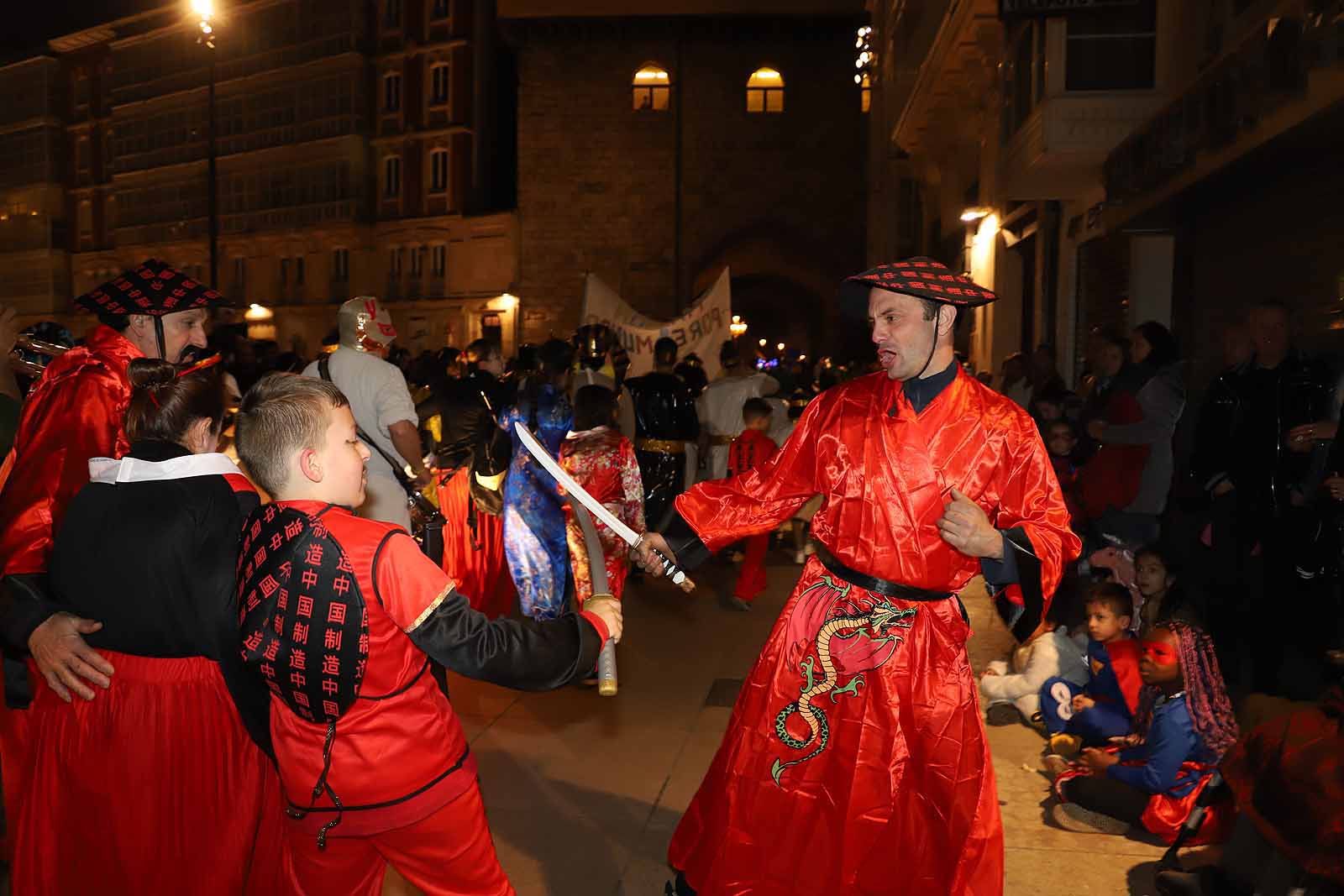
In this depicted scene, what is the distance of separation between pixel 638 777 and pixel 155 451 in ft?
9.41

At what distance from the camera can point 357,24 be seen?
37.8 meters

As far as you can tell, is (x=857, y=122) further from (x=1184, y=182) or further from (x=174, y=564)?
(x=174, y=564)

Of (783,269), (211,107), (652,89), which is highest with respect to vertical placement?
(652,89)

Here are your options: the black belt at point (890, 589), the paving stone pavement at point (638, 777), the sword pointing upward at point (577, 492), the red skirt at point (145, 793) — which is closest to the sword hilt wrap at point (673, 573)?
the sword pointing upward at point (577, 492)

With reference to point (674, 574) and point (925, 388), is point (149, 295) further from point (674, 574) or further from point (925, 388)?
point (925, 388)

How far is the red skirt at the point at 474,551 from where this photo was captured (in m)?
8.23

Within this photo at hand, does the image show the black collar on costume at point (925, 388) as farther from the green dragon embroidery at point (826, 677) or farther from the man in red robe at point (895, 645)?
the green dragon embroidery at point (826, 677)

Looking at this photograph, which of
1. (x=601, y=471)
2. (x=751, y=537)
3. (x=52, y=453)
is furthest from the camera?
(x=751, y=537)

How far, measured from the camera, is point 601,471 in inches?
276

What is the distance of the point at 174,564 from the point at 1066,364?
44.1 feet

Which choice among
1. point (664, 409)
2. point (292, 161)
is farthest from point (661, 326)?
point (292, 161)

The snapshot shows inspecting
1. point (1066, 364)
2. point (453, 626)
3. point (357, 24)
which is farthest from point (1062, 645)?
point (357, 24)

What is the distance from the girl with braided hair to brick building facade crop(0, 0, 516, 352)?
98.6 ft

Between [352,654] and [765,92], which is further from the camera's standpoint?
[765,92]
